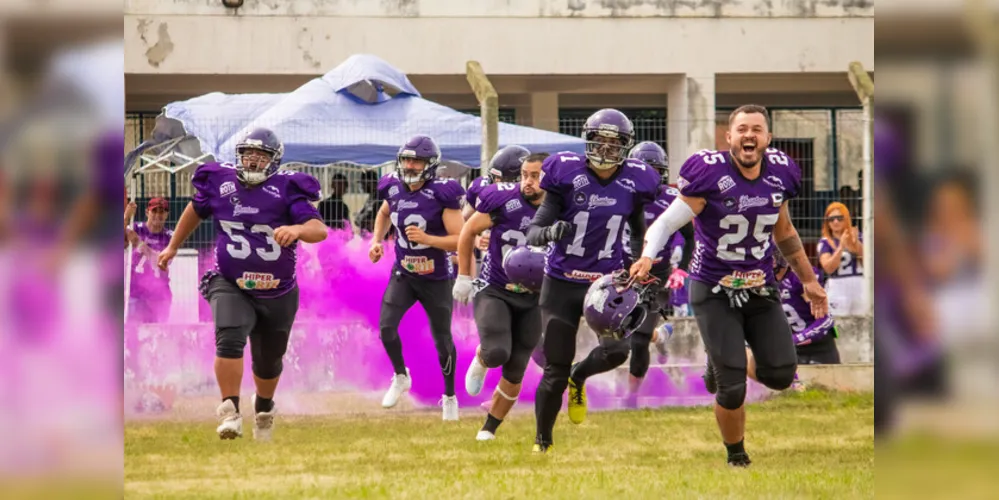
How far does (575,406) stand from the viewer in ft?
33.8

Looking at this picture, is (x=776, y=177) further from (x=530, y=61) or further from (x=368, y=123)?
(x=530, y=61)

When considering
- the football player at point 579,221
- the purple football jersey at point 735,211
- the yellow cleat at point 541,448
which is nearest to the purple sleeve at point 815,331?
the football player at point 579,221

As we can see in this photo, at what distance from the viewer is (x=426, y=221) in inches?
473

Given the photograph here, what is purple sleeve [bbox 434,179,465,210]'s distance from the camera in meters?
12.0

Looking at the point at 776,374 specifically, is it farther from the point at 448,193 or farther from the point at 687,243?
the point at 448,193

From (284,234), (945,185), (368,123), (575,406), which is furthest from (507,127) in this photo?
(945,185)

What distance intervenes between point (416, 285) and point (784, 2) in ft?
41.5

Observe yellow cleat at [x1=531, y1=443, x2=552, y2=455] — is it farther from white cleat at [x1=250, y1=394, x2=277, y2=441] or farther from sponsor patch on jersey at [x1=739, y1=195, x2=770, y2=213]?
sponsor patch on jersey at [x1=739, y1=195, x2=770, y2=213]

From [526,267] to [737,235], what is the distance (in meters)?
2.11

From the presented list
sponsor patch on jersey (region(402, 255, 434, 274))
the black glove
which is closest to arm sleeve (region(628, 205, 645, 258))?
the black glove

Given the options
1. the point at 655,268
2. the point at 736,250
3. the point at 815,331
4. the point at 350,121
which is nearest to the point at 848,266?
the point at 815,331

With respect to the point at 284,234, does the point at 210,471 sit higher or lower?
lower

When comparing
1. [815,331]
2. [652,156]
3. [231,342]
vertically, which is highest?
[652,156]

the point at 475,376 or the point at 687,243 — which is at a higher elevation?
the point at 687,243
